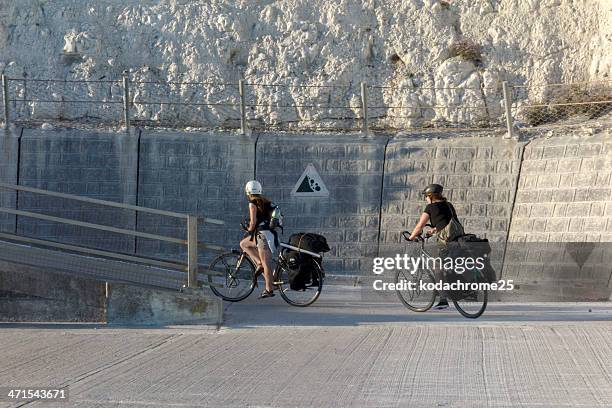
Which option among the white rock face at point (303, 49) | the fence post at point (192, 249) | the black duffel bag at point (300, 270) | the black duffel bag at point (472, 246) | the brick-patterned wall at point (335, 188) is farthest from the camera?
the white rock face at point (303, 49)

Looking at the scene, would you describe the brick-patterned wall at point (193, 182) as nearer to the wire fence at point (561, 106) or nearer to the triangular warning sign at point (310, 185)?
the triangular warning sign at point (310, 185)

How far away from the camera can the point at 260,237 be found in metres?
13.8

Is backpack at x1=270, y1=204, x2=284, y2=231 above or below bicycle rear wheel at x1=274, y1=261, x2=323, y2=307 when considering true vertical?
above

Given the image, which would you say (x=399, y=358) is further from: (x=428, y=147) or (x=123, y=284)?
(x=428, y=147)

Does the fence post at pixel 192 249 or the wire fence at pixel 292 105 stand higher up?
the wire fence at pixel 292 105

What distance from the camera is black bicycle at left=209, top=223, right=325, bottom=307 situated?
13711 mm

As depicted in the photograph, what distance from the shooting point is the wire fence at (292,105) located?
69.5 feet

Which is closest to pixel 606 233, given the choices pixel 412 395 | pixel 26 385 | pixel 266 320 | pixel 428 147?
pixel 428 147

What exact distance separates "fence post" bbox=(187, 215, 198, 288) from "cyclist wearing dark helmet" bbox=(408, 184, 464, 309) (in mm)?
2667

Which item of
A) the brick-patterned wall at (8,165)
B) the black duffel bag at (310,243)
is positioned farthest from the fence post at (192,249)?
the brick-patterned wall at (8,165)

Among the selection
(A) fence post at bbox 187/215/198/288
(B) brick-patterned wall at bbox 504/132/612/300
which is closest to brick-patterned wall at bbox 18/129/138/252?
(A) fence post at bbox 187/215/198/288

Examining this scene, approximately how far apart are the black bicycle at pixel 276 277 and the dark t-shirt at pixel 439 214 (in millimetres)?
1576

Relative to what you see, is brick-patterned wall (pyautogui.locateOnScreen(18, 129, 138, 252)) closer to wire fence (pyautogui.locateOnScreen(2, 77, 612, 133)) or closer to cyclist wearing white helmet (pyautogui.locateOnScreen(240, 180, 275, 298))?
wire fence (pyautogui.locateOnScreen(2, 77, 612, 133))

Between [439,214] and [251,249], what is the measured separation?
2568 millimetres
